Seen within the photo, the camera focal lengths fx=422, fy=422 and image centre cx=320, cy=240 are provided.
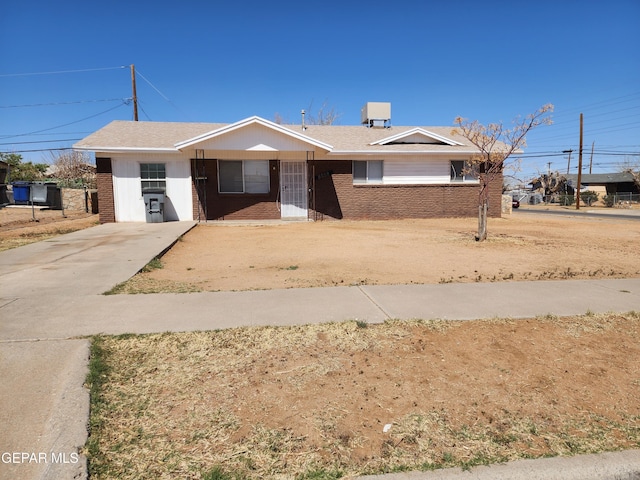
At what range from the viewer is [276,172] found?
61.0ft

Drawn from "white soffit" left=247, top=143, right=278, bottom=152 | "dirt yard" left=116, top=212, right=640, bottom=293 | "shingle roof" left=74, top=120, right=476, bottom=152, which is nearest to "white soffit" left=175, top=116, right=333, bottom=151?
"shingle roof" left=74, top=120, right=476, bottom=152

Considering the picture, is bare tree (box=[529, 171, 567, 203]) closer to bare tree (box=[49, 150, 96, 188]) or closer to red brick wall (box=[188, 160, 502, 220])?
red brick wall (box=[188, 160, 502, 220])

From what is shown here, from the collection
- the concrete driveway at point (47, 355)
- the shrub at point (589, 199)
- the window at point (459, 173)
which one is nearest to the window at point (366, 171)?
the window at point (459, 173)

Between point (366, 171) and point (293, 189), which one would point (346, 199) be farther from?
point (293, 189)

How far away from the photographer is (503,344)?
13.3 ft

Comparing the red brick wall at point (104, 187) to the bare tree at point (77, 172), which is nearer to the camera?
the red brick wall at point (104, 187)

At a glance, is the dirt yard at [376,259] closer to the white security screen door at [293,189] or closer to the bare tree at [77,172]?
the white security screen door at [293,189]

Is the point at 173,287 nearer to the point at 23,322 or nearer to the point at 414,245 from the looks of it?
the point at 23,322

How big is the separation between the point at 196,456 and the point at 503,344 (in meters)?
2.97

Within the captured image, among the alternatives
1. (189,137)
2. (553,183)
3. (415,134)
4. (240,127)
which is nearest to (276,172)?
(240,127)

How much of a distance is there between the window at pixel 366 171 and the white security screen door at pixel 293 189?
2.41 metres

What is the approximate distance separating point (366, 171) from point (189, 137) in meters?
8.17

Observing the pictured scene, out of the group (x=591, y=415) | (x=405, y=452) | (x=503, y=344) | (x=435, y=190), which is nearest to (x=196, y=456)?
(x=405, y=452)

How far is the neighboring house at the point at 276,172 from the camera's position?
16953 mm
